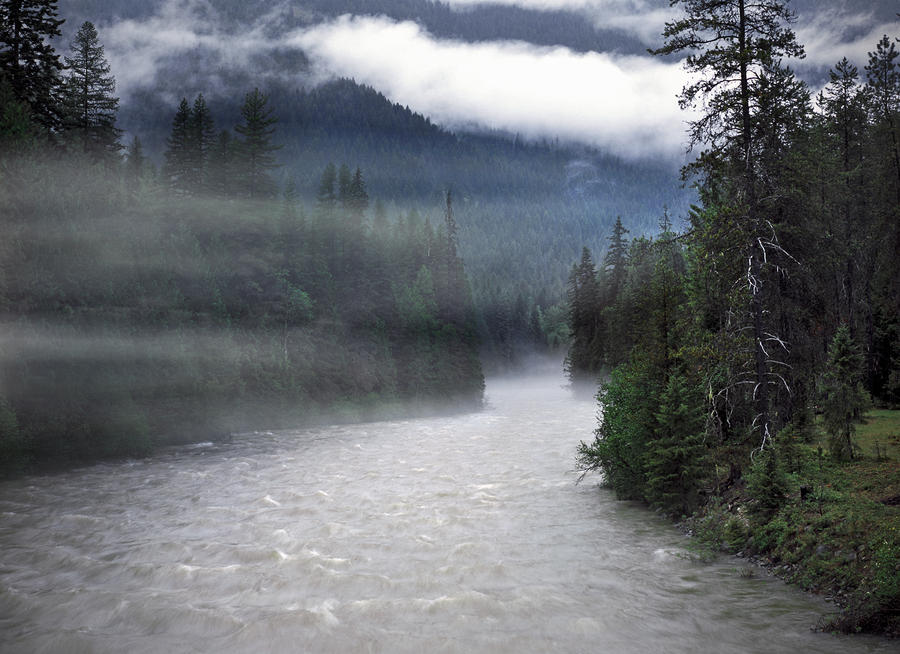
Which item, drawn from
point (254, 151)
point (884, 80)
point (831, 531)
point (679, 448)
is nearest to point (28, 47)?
point (254, 151)

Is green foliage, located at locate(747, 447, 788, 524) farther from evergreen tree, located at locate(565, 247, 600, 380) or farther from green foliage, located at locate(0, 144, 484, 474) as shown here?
evergreen tree, located at locate(565, 247, 600, 380)

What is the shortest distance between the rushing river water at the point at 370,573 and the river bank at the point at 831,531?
48cm

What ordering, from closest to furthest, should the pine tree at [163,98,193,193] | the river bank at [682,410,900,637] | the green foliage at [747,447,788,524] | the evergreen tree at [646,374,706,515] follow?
the river bank at [682,410,900,637]
the green foliage at [747,447,788,524]
the evergreen tree at [646,374,706,515]
the pine tree at [163,98,193,193]

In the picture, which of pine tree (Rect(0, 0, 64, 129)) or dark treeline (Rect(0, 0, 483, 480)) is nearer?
dark treeline (Rect(0, 0, 483, 480))

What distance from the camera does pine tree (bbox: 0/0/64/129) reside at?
36.2m

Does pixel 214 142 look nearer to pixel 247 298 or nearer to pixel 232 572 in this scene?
pixel 247 298

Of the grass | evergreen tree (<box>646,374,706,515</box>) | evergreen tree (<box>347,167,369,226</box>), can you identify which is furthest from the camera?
evergreen tree (<box>347,167,369,226</box>)

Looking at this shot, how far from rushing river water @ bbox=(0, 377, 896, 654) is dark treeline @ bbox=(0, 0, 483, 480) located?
364 inches

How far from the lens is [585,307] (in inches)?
2817

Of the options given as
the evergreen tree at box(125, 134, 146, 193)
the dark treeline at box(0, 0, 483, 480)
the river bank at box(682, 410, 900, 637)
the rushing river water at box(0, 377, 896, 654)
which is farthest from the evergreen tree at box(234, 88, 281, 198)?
the river bank at box(682, 410, 900, 637)

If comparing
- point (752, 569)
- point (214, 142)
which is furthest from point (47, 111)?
point (752, 569)

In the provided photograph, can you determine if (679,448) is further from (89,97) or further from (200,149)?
(200,149)

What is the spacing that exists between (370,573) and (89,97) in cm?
5454

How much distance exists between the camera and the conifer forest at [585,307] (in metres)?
14.7
